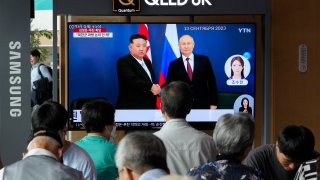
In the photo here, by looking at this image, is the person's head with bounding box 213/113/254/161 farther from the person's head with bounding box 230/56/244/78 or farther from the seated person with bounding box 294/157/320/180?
the person's head with bounding box 230/56/244/78

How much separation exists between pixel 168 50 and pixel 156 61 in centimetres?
19

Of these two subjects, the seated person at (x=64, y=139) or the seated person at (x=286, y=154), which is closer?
the seated person at (x=286, y=154)

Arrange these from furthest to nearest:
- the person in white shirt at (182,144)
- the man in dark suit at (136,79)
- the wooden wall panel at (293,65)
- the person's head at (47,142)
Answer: the wooden wall panel at (293,65), the man in dark suit at (136,79), the person in white shirt at (182,144), the person's head at (47,142)

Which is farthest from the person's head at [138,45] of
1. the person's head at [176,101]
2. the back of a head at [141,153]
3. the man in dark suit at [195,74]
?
the back of a head at [141,153]

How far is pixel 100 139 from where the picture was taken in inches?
177

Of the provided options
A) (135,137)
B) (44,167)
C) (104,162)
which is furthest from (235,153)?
(104,162)

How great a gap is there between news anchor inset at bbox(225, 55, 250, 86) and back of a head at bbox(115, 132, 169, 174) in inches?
205

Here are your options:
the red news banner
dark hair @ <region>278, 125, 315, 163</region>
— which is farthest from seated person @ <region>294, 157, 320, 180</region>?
the red news banner

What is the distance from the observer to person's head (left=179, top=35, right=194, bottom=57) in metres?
8.09

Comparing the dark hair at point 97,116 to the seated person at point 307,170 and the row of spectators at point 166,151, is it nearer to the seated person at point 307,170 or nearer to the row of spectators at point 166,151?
the row of spectators at point 166,151

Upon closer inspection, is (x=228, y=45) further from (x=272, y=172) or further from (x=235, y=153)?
(x=235, y=153)

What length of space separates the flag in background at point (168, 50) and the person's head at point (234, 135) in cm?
450

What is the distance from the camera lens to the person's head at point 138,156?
2900 millimetres

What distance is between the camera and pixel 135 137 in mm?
2980
